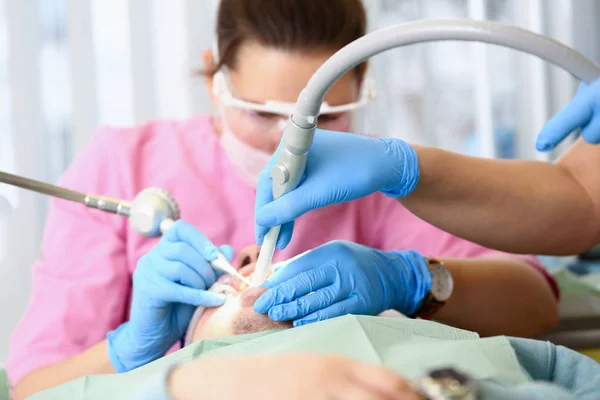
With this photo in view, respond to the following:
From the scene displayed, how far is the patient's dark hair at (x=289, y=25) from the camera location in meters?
1.51

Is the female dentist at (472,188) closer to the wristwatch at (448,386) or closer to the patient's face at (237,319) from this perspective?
the patient's face at (237,319)

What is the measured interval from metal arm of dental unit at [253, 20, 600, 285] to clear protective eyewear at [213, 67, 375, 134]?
433mm

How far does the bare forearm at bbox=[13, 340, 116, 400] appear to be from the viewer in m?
1.37

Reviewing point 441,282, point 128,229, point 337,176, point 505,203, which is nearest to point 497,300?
point 441,282

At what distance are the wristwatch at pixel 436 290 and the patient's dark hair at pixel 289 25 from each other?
0.52m

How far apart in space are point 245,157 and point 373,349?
0.84 m

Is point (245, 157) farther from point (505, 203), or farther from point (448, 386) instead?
point (448, 386)

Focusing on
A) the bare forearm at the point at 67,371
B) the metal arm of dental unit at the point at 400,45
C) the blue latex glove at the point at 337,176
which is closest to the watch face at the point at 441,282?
the blue latex glove at the point at 337,176

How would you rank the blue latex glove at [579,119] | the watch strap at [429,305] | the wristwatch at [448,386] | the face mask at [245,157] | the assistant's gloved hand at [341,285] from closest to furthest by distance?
the wristwatch at [448,386], the blue latex glove at [579,119], the assistant's gloved hand at [341,285], the watch strap at [429,305], the face mask at [245,157]

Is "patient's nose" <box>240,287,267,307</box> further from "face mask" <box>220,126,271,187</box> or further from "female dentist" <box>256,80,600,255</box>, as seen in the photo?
"face mask" <box>220,126,271,187</box>

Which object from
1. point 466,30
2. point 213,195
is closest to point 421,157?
point 466,30

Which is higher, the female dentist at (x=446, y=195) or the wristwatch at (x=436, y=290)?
the female dentist at (x=446, y=195)

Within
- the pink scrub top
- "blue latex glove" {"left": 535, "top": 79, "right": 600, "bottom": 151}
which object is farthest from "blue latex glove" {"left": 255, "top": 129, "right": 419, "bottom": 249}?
the pink scrub top

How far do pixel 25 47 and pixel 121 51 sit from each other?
31cm
